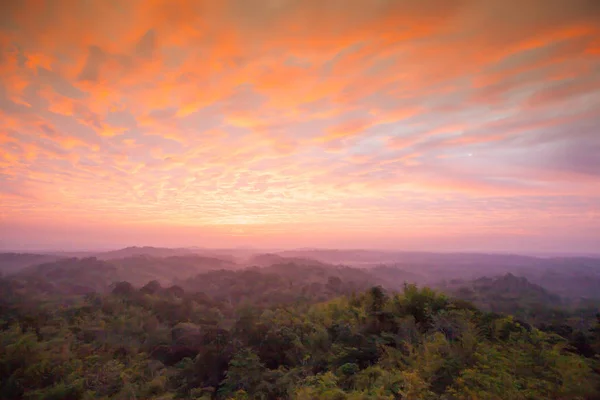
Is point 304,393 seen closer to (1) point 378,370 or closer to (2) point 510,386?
(1) point 378,370

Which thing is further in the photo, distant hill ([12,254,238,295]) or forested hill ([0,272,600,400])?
distant hill ([12,254,238,295])

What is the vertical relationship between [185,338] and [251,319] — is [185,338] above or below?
below

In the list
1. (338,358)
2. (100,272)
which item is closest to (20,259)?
(100,272)

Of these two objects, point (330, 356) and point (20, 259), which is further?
point (20, 259)

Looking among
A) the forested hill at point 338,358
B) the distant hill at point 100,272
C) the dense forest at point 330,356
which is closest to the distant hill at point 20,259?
the distant hill at point 100,272

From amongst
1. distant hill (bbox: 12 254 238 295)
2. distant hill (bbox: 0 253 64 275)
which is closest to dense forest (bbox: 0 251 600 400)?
distant hill (bbox: 12 254 238 295)

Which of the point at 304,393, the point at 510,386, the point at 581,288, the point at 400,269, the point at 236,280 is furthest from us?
the point at 400,269

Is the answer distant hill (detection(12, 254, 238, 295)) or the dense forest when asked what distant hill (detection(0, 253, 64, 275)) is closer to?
distant hill (detection(12, 254, 238, 295))

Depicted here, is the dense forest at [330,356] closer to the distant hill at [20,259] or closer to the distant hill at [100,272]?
the distant hill at [100,272]

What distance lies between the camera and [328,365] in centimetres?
880

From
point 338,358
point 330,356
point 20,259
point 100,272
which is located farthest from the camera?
point 20,259

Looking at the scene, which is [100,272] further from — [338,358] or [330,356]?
[338,358]

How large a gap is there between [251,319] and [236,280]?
3924cm

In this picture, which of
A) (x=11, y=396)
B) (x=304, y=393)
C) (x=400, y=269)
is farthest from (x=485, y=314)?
(x=400, y=269)
